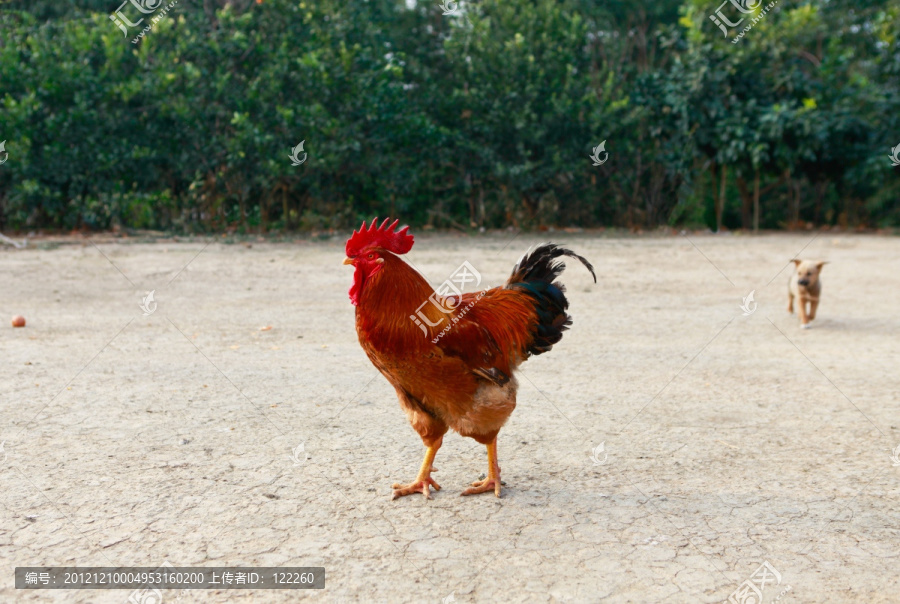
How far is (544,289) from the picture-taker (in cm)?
437

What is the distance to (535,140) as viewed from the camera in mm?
18156

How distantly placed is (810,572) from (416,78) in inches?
664

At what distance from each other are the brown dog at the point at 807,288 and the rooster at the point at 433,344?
5135mm

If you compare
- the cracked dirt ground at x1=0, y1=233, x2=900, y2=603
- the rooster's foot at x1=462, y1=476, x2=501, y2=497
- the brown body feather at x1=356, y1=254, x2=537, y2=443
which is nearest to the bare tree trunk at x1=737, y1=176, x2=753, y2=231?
the cracked dirt ground at x1=0, y1=233, x2=900, y2=603

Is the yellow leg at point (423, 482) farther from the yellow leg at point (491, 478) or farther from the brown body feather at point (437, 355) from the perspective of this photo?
the yellow leg at point (491, 478)

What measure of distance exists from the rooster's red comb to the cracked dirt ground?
128 cm

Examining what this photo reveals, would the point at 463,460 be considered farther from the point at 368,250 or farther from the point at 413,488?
the point at 368,250

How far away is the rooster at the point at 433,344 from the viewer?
3.60 m

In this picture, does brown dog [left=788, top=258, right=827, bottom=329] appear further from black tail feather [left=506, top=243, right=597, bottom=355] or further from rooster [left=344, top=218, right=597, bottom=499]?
rooster [left=344, top=218, right=597, bottom=499]

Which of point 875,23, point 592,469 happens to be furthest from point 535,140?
point 592,469

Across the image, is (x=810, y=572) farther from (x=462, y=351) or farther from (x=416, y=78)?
(x=416, y=78)

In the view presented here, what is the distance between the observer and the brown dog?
8117 millimetres

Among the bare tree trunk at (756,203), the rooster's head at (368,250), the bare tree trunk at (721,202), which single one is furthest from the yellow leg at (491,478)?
the bare tree trunk at (721,202)

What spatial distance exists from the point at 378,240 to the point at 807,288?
608cm
